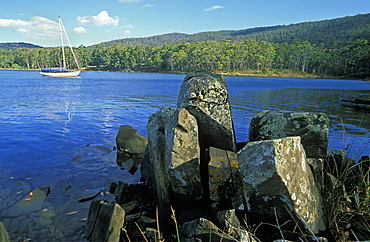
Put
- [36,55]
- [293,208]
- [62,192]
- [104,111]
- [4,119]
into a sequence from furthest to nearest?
[36,55] → [104,111] → [4,119] → [62,192] → [293,208]

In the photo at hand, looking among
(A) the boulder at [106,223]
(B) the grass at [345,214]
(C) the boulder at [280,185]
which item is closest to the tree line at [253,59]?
(A) the boulder at [106,223]

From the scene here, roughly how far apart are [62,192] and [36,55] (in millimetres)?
222539


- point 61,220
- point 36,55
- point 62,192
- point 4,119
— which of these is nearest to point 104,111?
point 4,119

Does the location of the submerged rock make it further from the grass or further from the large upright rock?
the grass

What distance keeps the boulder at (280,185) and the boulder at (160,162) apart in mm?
2296

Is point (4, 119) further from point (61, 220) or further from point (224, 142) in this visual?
point (224, 142)

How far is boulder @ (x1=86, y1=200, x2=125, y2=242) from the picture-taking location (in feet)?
17.3

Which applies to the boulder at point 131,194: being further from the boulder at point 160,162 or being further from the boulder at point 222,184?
the boulder at point 222,184

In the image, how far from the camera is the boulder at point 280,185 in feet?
14.2

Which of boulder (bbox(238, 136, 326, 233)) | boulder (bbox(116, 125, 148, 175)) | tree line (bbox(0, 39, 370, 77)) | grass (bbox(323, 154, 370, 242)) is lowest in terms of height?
boulder (bbox(116, 125, 148, 175))

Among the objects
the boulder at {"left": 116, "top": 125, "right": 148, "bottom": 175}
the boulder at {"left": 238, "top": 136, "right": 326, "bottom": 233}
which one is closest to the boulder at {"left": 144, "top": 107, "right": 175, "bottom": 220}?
the boulder at {"left": 238, "top": 136, "right": 326, "bottom": 233}

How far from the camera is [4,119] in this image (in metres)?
19.7

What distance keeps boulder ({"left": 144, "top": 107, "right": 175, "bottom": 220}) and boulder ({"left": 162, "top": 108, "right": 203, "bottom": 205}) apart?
441 mm

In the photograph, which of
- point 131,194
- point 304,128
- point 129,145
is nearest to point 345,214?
point 304,128
